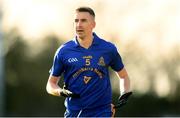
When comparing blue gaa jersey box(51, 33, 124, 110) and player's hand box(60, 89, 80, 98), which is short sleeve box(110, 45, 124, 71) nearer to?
blue gaa jersey box(51, 33, 124, 110)

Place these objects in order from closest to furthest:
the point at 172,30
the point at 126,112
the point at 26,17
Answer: the point at 172,30 → the point at 126,112 → the point at 26,17

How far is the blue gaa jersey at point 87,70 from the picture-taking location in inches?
384

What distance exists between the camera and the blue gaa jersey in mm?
9758

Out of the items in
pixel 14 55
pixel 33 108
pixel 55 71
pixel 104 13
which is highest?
pixel 55 71

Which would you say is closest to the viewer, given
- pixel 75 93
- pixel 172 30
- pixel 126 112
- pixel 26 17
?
pixel 75 93

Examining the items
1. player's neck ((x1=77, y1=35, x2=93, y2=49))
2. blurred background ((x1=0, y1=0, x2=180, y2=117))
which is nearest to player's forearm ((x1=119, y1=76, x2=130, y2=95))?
player's neck ((x1=77, y1=35, x2=93, y2=49))

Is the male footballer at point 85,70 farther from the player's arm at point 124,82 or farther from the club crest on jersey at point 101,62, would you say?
the player's arm at point 124,82

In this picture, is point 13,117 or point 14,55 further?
point 14,55

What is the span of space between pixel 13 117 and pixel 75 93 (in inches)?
864

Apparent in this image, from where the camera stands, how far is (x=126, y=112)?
30.8 m

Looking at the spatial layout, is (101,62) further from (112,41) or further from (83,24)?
(112,41)

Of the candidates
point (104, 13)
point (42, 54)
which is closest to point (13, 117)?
point (42, 54)

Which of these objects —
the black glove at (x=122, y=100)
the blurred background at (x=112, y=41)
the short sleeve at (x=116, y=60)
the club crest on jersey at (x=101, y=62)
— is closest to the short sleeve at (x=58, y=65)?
the club crest on jersey at (x=101, y=62)

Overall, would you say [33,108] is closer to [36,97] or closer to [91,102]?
[36,97]
